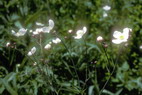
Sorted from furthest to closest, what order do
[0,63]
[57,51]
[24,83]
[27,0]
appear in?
[27,0] < [0,63] < [57,51] < [24,83]

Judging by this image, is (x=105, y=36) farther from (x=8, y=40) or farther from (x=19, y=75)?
(x=19, y=75)

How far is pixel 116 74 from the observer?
2729 mm

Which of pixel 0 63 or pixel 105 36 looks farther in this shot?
pixel 105 36

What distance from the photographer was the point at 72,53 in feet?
8.38

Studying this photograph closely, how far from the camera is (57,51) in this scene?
8.63ft

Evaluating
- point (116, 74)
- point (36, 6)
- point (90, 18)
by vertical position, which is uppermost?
point (36, 6)

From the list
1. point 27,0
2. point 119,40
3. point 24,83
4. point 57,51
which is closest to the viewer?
point 119,40

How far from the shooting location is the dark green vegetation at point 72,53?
88.5 inches

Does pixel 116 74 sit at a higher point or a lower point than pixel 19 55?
lower

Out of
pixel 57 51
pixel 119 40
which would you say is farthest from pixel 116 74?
pixel 119 40

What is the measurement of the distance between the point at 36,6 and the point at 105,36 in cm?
80

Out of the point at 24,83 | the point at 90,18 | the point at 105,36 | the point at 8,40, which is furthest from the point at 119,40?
the point at 90,18

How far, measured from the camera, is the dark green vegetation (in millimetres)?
2248

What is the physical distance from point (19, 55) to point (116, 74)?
2.69 feet
